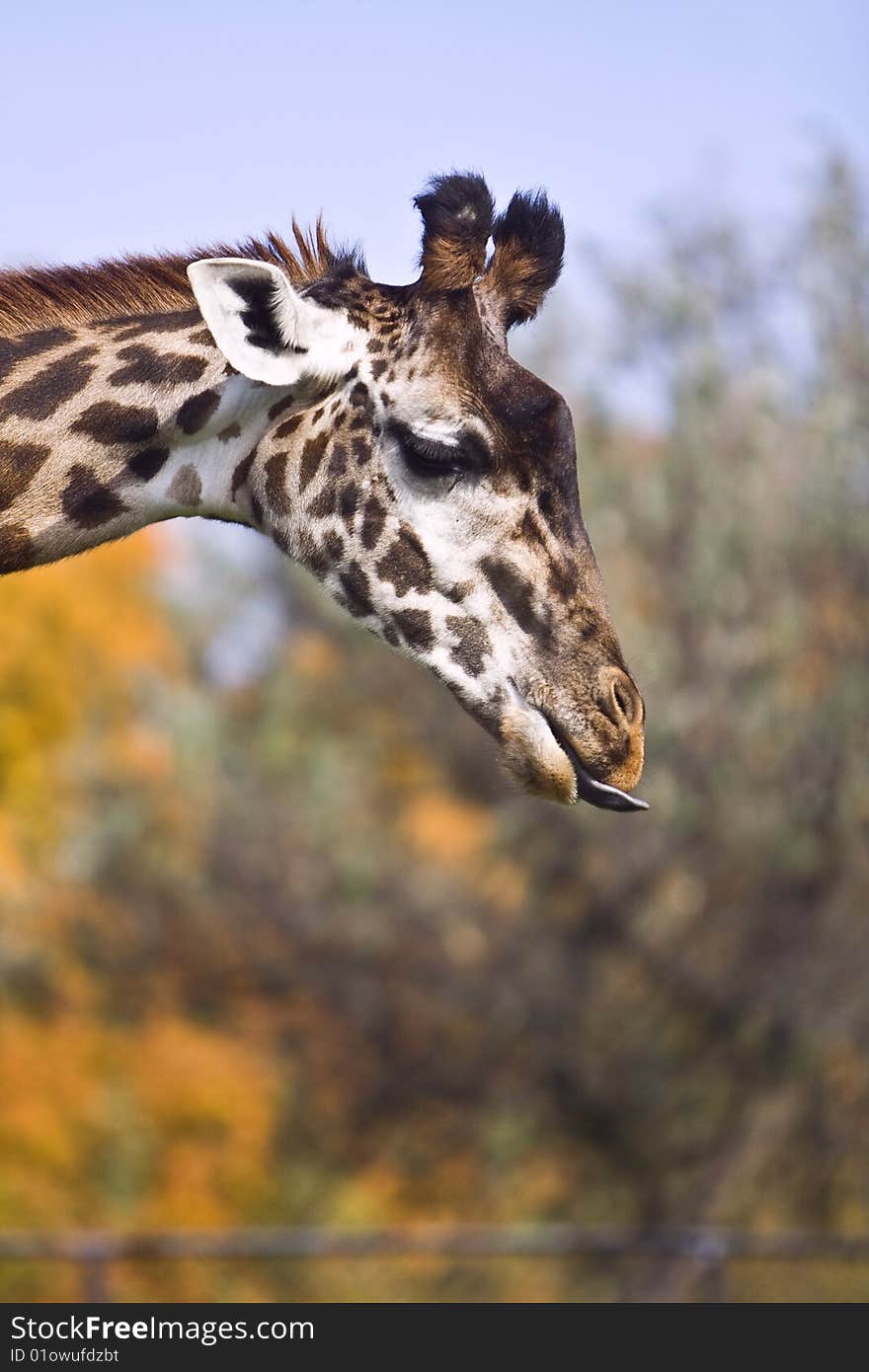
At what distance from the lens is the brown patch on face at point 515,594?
15.0 ft

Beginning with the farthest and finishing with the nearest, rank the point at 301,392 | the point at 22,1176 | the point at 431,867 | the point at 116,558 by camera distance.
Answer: the point at 116,558, the point at 431,867, the point at 22,1176, the point at 301,392

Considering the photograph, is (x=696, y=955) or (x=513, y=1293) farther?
(x=696, y=955)

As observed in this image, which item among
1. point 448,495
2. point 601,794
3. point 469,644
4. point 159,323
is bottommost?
point 601,794

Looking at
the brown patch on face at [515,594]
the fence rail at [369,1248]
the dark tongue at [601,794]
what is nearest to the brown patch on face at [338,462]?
the brown patch on face at [515,594]

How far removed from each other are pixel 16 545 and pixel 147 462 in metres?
0.42

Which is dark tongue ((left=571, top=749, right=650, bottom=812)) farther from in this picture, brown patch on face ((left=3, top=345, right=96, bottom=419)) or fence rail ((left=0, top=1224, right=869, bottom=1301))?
fence rail ((left=0, top=1224, right=869, bottom=1301))

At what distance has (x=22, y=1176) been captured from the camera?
2269cm

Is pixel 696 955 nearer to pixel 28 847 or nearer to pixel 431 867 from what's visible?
pixel 431 867

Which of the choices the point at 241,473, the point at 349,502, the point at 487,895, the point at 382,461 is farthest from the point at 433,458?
the point at 487,895

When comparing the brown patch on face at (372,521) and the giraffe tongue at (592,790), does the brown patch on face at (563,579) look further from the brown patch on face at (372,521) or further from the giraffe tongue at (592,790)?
the brown patch on face at (372,521)

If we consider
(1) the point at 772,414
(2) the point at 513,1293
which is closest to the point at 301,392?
(1) the point at 772,414

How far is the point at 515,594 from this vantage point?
4.61m

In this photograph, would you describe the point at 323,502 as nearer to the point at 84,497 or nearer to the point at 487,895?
the point at 84,497
